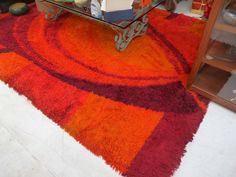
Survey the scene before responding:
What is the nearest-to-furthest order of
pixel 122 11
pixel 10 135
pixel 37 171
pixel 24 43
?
1. pixel 37 171
2. pixel 10 135
3. pixel 122 11
4. pixel 24 43

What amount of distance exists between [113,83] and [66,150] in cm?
47

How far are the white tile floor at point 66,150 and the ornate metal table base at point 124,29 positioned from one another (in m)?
0.68

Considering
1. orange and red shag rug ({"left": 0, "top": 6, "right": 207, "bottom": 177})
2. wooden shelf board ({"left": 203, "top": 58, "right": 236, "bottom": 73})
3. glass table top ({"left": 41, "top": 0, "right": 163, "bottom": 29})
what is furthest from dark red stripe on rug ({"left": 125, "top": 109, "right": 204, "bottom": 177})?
glass table top ({"left": 41, "top": 0, "right": 163, "bottom": 29})

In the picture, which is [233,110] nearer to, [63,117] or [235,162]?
[235,162]

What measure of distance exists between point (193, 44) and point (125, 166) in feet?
3.35

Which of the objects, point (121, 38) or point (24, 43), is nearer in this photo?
point (121, 38)

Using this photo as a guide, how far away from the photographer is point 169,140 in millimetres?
901

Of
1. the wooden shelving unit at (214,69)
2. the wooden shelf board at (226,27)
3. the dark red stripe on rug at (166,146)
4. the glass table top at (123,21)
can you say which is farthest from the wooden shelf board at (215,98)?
the glass table top at (123,21)

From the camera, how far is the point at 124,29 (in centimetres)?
121

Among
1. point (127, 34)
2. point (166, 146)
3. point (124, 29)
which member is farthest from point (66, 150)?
point (127, 34)

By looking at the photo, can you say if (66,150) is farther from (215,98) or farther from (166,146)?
(215,98)

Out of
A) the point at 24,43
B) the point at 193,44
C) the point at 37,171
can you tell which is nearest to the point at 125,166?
the point at 37,171

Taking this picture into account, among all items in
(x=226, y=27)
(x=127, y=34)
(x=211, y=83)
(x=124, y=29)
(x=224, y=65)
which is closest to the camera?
(x=226, y=27)

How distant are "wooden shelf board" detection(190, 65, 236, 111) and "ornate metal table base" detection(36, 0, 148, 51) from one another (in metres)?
0.52
